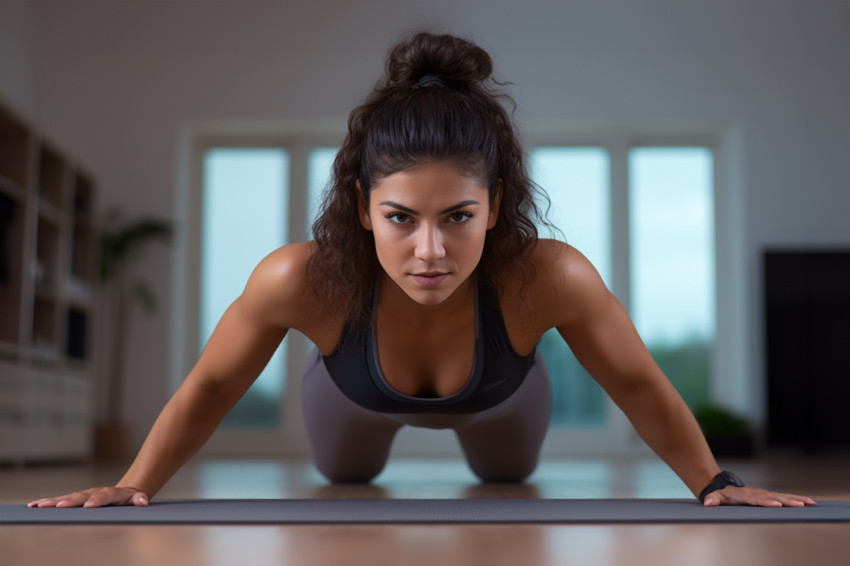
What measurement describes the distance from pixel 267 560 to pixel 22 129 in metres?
3.79

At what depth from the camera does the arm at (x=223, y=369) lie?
1.59 m

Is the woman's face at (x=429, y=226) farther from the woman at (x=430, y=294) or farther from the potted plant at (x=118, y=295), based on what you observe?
the potted plant at (x=118, y=295)

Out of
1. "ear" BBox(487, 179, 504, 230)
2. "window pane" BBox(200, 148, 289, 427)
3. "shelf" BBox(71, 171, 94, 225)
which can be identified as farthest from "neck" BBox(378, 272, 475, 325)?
"window pane" BBox(200, 148, 289, 427)

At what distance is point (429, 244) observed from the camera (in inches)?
55.0

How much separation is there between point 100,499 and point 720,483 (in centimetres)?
108

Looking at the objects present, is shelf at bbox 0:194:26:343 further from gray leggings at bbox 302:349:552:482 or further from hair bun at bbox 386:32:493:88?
hair bun at bbox 386:32:493:88

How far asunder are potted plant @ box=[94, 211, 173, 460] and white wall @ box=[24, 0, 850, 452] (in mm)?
291

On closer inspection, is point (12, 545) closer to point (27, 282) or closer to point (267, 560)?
point (267, 560)

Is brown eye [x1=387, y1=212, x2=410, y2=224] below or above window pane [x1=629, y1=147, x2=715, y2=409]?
below

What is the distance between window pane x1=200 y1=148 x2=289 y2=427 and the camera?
Answer: 6074mm

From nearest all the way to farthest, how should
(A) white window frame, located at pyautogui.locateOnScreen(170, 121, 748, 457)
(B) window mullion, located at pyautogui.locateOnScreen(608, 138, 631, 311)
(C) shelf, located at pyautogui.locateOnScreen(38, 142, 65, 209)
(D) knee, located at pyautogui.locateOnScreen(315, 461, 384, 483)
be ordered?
(D) knee, located at pyautogui.locateOnScreen(315, 461, 384, 483)
(C) shelf, located at pyautogui.locateOnScreen(38, 142, 65, 209)
(A) white window frame, located at pyautogui.locateOnScreen(170, 121, 748, 457)
(B) window mullion, located at pyautogui.locateOnScreen(608, 138, 631, 311)

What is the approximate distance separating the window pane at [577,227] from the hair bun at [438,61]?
436 centimetres

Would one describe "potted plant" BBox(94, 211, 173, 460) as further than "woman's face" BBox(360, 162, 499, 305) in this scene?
Yes

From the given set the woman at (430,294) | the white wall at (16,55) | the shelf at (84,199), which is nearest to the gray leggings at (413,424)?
the woman at (430,294)
